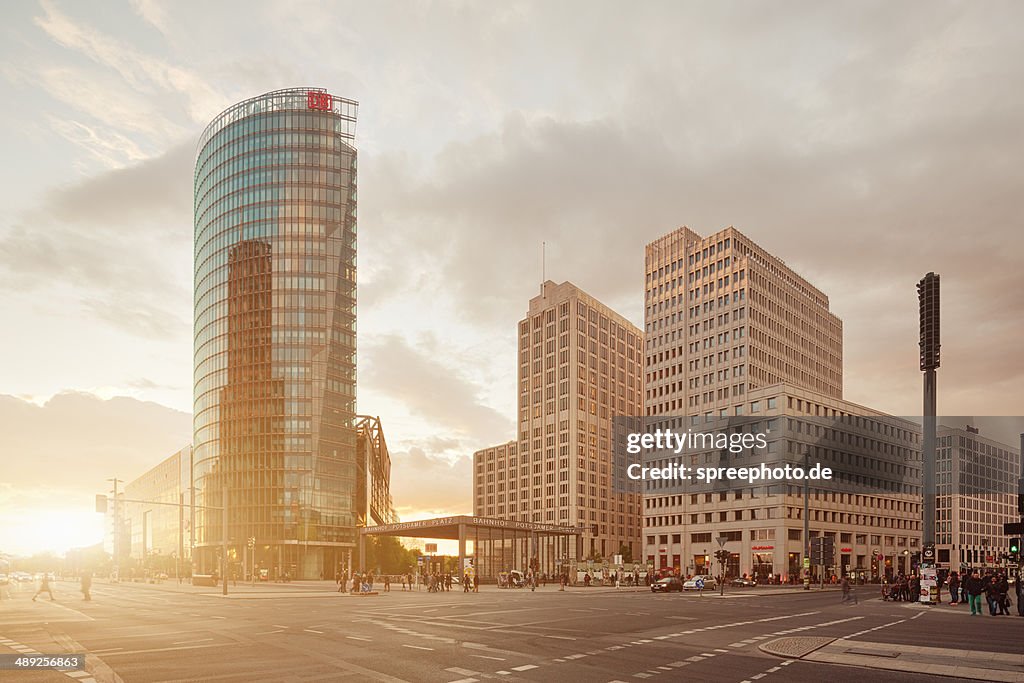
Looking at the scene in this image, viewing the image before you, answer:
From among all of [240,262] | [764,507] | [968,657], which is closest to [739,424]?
[764,507]

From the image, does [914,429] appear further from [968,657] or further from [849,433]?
[968,657]

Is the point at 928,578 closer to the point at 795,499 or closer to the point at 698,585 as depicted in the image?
the point at 698,585

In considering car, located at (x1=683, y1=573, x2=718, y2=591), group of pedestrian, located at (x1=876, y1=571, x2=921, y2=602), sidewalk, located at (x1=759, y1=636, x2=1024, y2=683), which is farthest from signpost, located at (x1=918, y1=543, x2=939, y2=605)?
sidewalk, located at (x1=759, y1=636, x2=1024, y2=683)

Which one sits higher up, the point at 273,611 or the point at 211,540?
the point at 273,611

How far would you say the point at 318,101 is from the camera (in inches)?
6038

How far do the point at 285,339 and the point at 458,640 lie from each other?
418ft

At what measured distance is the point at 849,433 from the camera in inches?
5384

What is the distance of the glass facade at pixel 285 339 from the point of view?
147000 mm

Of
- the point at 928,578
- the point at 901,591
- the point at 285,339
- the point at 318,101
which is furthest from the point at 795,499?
the point at 318,101

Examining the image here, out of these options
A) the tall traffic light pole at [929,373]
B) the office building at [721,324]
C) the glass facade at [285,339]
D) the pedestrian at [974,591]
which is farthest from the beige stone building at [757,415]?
the pedestrian at [974,591]

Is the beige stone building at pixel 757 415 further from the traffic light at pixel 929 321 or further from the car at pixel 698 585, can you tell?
the traffic light at pixel 929 321

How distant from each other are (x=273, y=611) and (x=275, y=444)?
111 metres

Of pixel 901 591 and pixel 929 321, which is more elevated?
pixel 929 321

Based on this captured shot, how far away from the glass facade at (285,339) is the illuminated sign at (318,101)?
0.19 metres
